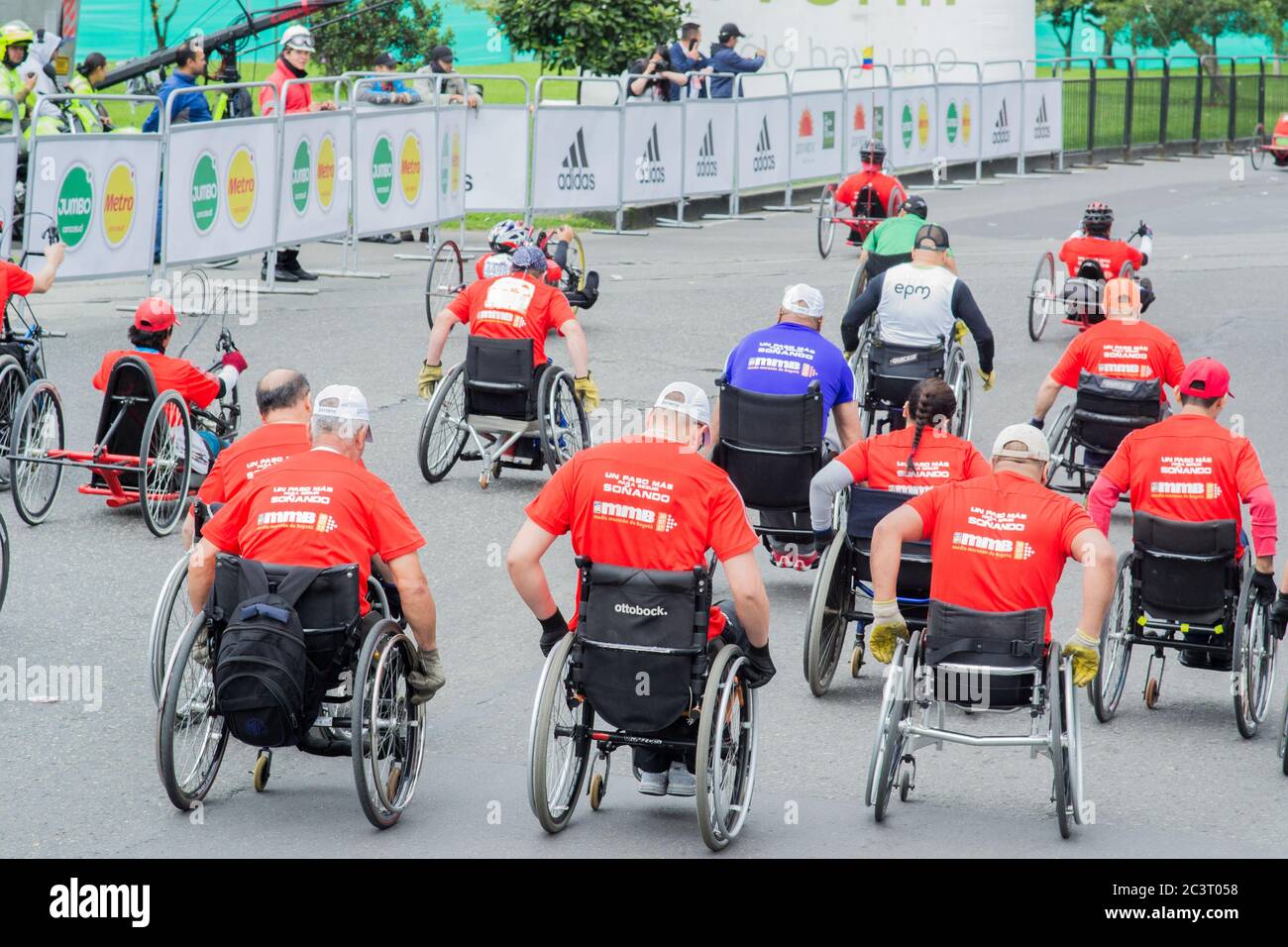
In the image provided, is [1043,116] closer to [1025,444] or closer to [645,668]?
[1025,444]

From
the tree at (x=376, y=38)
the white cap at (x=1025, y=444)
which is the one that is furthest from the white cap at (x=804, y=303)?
the tree at (x=376, y=38)

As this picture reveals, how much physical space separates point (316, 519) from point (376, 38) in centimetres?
3514

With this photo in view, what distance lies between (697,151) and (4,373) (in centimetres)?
1510

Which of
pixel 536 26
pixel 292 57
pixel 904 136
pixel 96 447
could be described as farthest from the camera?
pixel 904 136

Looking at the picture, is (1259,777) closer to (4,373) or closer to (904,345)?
(904,345)

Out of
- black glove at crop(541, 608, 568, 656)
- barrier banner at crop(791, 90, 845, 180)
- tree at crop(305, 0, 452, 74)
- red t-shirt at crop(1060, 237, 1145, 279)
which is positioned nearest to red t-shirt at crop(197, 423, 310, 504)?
black glove at crop(541, 608, 568, 656)

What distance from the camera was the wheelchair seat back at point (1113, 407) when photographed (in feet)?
36.2

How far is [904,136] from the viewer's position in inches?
1196

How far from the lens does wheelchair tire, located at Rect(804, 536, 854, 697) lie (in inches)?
320

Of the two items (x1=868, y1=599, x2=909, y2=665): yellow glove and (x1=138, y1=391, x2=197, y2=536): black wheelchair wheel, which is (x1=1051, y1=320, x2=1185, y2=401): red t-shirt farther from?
(x1=138, y1=391, x2=197, y2=536): black wheelchair wheel

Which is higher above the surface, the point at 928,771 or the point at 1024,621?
the point at 1024,621

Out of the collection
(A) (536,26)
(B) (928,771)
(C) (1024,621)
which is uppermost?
→ (A) (536,26)

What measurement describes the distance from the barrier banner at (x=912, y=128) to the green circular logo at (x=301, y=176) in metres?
14.1

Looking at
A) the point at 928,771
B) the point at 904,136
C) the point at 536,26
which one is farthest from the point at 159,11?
the point at 928,771
